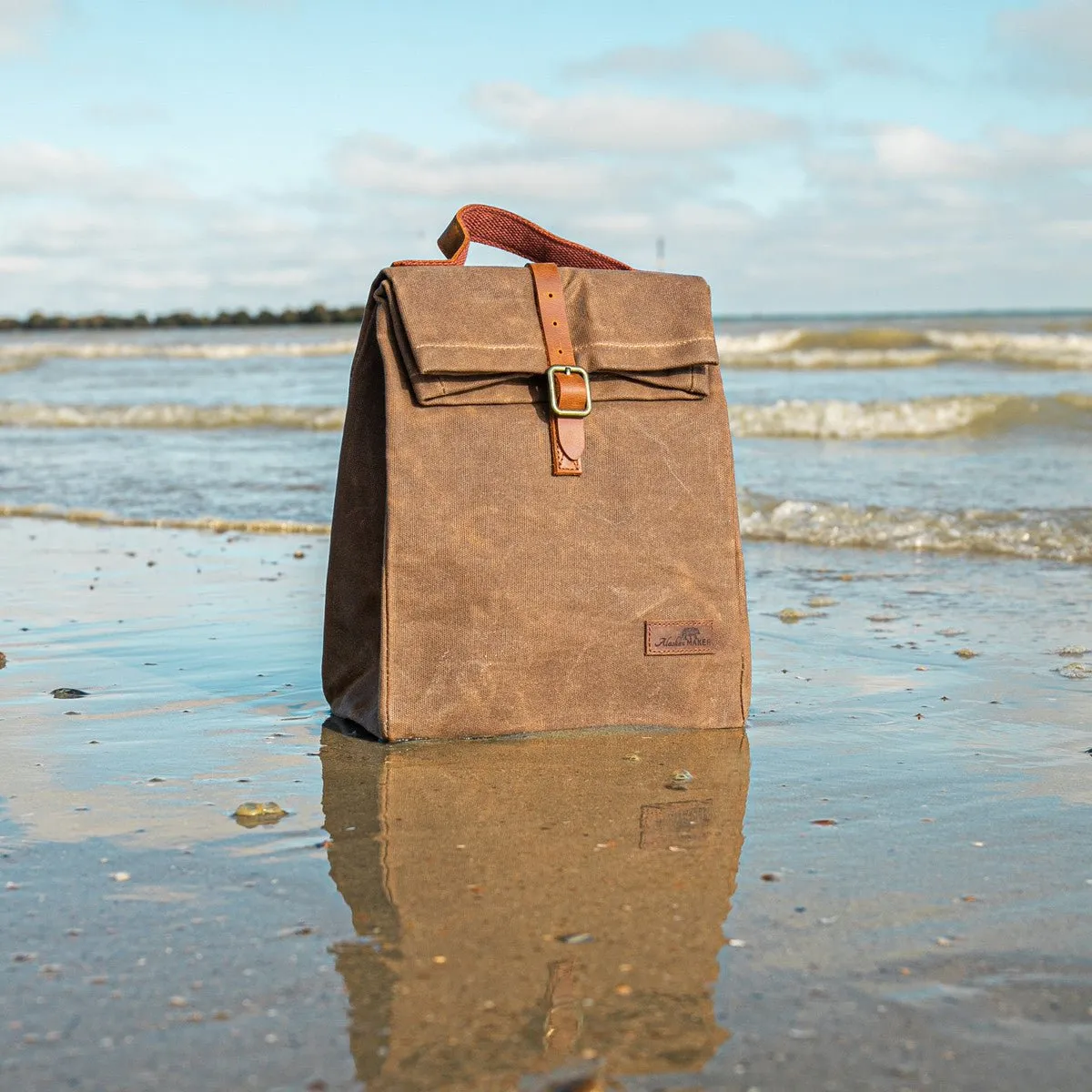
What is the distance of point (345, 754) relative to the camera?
2.50 metres

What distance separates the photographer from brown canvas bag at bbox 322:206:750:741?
2.45 metres

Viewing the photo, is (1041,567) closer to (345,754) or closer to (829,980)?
(345,754)

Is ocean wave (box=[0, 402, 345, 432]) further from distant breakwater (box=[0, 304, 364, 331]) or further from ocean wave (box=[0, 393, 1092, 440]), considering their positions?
distant breakwater (box=[0, 304, 364, 331])

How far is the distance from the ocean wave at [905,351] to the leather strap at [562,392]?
52.1 feet

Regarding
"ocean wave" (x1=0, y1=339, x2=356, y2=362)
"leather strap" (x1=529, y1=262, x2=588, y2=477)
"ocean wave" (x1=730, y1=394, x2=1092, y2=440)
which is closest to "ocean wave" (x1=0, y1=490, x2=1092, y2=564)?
"leather strap" (x1=529, y1=262, x2=588, y2=477)

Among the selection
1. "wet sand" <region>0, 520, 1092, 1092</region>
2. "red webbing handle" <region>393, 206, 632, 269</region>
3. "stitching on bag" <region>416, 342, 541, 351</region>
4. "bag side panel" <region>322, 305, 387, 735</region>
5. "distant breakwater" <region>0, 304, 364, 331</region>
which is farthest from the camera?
"distant breakwater" <region>0, 304, 364, 331</region>

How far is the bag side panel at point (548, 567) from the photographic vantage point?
2443 mm

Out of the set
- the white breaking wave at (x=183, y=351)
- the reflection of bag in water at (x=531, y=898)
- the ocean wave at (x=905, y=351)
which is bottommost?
the reflection of bag in water at (x=531, y=898)

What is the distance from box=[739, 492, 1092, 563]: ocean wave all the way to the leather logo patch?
2.67 m

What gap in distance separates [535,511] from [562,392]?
219mm

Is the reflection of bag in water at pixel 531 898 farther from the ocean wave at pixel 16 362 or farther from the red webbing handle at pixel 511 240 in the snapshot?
the ocean wave at pixel 16 362

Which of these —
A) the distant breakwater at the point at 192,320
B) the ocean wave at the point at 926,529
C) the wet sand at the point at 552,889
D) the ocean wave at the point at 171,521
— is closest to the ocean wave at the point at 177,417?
the ocean wave at the point at 171,521

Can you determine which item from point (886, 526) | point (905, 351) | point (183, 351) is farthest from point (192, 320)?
point (886, 526)

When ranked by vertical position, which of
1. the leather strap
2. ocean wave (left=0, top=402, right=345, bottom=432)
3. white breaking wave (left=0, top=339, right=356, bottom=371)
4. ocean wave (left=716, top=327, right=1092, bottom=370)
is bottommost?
the leather strap
